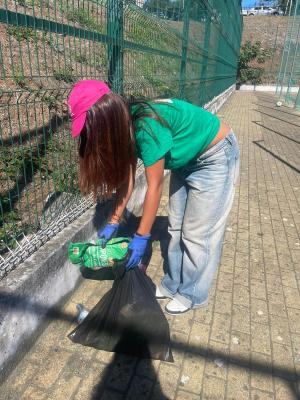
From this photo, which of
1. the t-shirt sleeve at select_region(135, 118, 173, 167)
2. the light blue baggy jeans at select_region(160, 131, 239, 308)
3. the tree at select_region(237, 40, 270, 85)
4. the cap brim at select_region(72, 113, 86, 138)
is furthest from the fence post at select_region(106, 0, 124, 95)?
the tree at select_region(237, 40, 270, 85)

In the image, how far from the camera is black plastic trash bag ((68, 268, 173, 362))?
7.16 feet

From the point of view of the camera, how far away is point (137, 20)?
11.9 ft

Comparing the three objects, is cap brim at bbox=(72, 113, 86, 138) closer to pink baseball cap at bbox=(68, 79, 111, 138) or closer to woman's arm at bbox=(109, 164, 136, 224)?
pink baseball cap at bbox=(68, 79, 111, 138)

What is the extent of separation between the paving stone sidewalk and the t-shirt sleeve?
4.13ft

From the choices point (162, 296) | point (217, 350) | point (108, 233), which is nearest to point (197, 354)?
point (217, 350)

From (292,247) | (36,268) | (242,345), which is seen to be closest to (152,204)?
(36,268)

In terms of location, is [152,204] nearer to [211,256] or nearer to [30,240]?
[211,256]

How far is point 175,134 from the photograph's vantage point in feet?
6.62

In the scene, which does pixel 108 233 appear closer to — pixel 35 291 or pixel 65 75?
pixel 35 291

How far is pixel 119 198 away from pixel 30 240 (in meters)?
0.65

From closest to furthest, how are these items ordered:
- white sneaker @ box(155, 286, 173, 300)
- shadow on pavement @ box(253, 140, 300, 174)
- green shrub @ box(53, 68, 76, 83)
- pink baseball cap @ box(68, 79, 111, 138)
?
1. pink baseball cap @ box(68, 79, 111, 138)
2. green shrub @ box(53, 68, 76, 83)
3. white sneaker @ box(155, 286, 173, 300)
4. shadow on pavement @ box(253, 140, 300, 174)

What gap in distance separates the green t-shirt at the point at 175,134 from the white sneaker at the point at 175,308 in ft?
3.50

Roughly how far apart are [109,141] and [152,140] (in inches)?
9.8

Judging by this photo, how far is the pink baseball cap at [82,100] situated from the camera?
1638 mm
